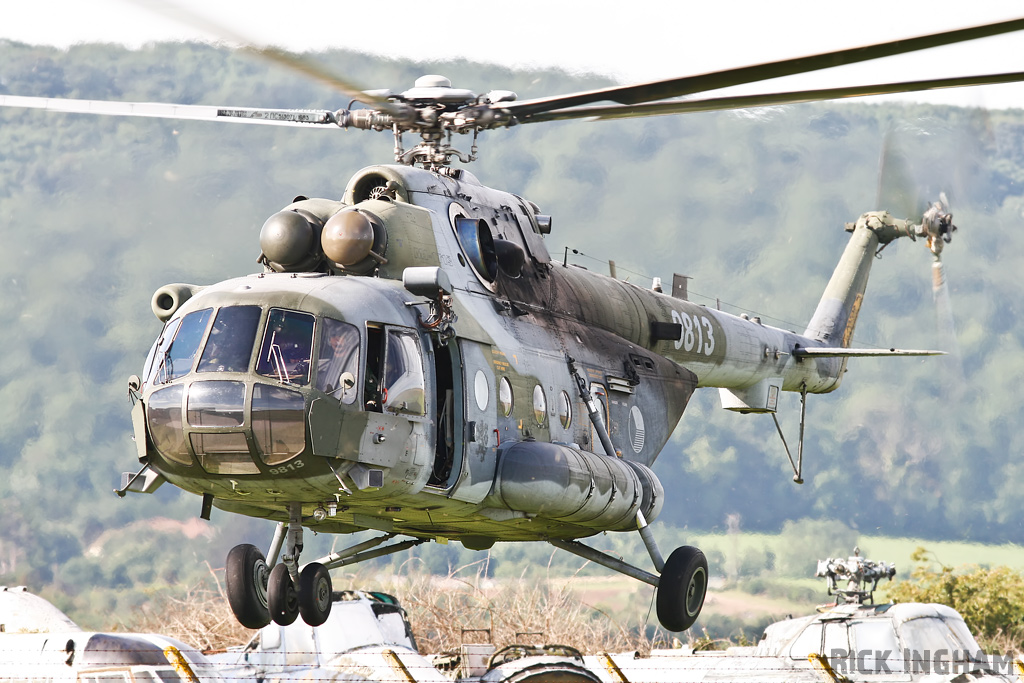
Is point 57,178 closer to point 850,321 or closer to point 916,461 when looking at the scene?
point 916,461

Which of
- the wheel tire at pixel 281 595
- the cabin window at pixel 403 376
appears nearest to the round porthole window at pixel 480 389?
the cabin window at pixel 403 376

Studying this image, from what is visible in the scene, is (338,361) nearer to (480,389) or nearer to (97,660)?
(480,389)

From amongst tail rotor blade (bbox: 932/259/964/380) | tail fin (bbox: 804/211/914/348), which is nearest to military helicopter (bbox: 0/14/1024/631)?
tail fin (bbox: 804/211/914/348)

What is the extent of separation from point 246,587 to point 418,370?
1.94 metres

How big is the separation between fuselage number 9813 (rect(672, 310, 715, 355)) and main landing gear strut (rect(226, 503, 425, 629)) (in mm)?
5209

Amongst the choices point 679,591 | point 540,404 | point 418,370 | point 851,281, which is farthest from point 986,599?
point 418,370

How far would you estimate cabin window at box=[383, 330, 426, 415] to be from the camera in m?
8.12

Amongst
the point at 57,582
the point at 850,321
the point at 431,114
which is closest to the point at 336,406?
the point at 431,114

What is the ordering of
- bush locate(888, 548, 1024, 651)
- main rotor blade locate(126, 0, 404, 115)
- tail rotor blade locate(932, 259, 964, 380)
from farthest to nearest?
bush locate(888, 548, 1024, 651) < tail rotor blade locate(932, 259, 964, 380) < main rotor blade locate(126, 0, 404, 115)

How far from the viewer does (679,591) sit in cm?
1041

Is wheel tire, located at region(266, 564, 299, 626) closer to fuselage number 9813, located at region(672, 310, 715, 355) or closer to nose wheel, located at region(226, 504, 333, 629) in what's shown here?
nose wheel, located at region(226, 504, 333, 629)

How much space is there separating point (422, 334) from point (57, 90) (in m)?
50.2

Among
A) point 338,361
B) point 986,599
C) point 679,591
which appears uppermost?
point 338,361

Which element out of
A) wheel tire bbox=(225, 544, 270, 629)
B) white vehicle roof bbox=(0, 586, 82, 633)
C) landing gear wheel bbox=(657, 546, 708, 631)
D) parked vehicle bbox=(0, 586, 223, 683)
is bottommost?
white vehicle roof bbox=(0, 586, 82, 633)
